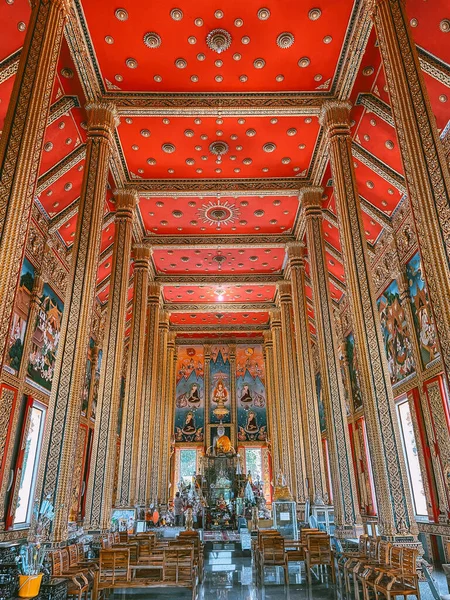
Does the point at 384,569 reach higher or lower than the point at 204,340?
lower

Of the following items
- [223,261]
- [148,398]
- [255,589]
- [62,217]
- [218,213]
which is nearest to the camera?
[255,589]

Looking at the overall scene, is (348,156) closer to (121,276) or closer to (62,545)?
(121,276)

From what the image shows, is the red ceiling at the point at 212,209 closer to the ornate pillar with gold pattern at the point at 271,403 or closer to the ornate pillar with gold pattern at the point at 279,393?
the ornate pillar with gold pattern at the point at 279,393

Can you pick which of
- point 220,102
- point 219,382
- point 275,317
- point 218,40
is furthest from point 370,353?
point 219,382

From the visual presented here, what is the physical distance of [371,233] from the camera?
14406 mm

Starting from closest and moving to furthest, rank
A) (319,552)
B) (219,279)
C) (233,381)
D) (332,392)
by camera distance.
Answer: (319,552), (332,392), (219,279), (233,381)

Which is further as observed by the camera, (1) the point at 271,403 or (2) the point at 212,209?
(1) the point at 271,403

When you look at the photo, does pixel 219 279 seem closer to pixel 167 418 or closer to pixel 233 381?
pixel 167 418

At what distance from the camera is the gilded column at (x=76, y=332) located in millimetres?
7297

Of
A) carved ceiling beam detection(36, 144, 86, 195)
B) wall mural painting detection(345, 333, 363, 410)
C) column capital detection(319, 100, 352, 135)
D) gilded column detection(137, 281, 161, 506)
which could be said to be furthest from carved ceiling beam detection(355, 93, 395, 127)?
gilded column detection(137, 281, 161, 506)

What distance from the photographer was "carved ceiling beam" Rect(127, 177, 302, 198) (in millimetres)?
13673

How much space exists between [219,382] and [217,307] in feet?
17.5

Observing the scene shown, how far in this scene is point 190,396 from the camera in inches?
998

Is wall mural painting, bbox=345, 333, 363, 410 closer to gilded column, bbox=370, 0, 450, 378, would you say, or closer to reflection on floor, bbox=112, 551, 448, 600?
reflection on floor, bbox=112, 551, 448, 600
